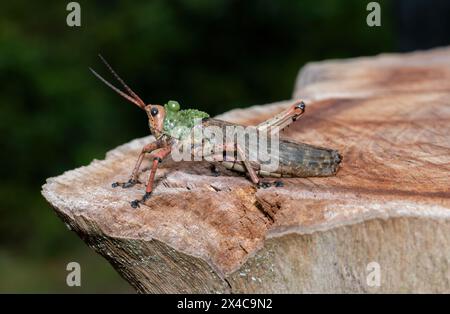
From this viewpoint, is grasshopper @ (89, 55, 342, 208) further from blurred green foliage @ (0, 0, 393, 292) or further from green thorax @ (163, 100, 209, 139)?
blurred green foliage @ (0, 0, 393, 292)

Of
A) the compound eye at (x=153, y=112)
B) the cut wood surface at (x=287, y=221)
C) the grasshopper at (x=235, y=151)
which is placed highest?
the compound eye at (x=153, y=112)

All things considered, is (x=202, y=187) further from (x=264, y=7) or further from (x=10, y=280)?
(x=264, y=7)

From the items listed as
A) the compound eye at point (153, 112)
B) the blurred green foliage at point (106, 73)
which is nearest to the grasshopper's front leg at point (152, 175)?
the compound eye at point (153, 112)

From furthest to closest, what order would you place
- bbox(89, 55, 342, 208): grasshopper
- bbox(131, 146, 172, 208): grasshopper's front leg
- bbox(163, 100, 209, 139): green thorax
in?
bbox(163, 100, 209, 139): green thorax → bbox(89, 55, 342, 208): grasshopper → bbox(131, 146, 172, 208): grasshopper's front leg

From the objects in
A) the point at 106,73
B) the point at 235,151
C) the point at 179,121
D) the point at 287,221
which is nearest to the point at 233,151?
the point at 235,151

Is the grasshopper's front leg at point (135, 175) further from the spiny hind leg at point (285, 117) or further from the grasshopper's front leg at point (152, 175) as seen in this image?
the spiny hind leg at point (285, 117)

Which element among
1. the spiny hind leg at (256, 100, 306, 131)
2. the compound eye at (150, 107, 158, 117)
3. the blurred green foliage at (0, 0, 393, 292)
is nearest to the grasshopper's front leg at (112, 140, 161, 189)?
the compound eye at (150, 107, 158, 117)

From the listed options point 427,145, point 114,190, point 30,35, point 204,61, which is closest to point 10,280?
point 30,35
